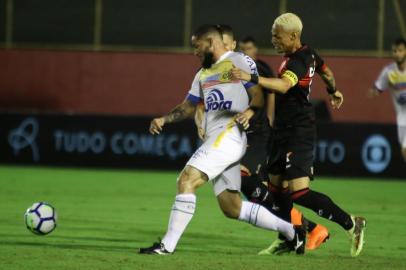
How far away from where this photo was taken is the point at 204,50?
8.44 metres

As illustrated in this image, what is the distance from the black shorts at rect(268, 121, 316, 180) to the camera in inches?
341

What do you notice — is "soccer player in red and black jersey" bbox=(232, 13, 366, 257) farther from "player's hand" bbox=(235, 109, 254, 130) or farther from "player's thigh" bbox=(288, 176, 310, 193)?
"player's hand" bbox=(235, 109, 254, 130)

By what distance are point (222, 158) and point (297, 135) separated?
2.64 feet

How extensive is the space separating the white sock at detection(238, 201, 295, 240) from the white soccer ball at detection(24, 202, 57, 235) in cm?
164

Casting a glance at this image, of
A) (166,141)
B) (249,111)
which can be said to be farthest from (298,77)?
(166,141)

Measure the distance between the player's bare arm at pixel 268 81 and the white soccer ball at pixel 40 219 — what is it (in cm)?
214

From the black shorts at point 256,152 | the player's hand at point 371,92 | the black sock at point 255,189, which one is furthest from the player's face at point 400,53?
the black sock at point 255,189

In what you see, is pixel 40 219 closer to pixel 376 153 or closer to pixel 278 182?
pixel 278 182

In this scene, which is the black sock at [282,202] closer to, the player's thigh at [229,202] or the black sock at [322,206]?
the black sock at [322,206]

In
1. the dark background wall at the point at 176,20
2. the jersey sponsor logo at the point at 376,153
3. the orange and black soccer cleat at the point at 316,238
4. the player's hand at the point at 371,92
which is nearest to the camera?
the orange and black soccer cleat at the point at 316,238

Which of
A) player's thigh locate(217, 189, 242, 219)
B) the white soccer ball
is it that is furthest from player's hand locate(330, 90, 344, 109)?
the white soccer ball

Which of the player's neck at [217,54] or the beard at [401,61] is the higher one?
the player's neck at [217,54]

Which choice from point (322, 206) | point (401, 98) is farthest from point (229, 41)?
point (401, 98)

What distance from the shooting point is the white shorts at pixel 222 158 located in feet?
26.8
